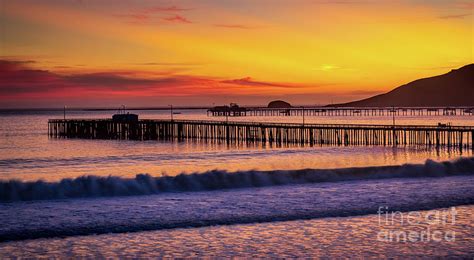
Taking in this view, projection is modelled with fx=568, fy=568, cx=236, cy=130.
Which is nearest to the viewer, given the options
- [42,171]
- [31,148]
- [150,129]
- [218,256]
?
[218,256]

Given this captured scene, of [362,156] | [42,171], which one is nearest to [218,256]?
[42,171]

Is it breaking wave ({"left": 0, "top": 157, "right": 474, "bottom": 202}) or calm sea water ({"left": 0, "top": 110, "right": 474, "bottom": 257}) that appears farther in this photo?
breaking wave ({"left": 0, "top": 157, "right": 474, "bottom": 202})

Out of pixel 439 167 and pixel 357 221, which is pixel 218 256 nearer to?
pixel 357 221

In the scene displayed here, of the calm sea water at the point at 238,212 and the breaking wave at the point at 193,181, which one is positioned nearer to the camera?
the calm sea water at the point at 238,212

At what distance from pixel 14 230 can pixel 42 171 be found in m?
17.8

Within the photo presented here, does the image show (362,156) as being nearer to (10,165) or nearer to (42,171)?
(42,171)

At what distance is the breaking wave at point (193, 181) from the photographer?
664 inches

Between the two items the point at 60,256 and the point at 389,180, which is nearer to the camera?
the point at 60,256

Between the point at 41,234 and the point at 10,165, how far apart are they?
2407 cm

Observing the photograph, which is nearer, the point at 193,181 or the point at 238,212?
the point at 238,212

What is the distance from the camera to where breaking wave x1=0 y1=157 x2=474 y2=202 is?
16875mm

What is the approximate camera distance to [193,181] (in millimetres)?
18578

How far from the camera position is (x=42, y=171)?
2825 centimetres

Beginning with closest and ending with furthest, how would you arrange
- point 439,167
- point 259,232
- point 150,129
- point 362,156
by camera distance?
point 259,232
point 439,167
point 362,156
point 150,129
